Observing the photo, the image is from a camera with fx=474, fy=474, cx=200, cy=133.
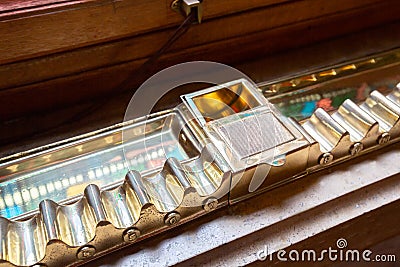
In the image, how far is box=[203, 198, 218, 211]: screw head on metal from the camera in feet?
2.12

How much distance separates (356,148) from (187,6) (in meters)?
0.34

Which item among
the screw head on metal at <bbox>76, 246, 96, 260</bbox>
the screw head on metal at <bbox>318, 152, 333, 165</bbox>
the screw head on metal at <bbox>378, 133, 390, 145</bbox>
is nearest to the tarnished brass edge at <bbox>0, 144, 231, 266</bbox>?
the screw head on metal at <bbox>76, 246, 96, 260</bbox>

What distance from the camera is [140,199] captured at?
2.00ft

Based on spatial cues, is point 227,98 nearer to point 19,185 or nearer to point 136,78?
point 136,78

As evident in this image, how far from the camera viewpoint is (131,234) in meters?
0.61

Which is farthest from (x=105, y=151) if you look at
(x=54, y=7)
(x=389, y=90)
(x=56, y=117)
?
(x=389, y=90)

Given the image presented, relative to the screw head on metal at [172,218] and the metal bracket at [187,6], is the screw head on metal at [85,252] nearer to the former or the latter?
the screw head on metal at [172,218]

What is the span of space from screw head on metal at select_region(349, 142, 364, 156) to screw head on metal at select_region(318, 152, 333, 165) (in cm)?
4

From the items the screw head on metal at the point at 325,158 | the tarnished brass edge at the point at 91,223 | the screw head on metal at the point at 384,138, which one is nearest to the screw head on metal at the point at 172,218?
the tarnished brass edge at the point at 91,223

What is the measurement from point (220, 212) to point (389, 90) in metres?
0.42

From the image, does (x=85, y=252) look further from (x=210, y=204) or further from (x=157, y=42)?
(x=157, y=42)

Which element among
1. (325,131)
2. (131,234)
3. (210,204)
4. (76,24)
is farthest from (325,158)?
(76,24)

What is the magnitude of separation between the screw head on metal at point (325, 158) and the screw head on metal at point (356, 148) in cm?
4

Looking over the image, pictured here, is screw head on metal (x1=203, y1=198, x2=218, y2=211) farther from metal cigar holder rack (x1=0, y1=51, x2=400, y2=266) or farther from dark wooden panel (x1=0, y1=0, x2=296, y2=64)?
dark wooden panel (x1=0, y1=0, x2=296, y2=64)
